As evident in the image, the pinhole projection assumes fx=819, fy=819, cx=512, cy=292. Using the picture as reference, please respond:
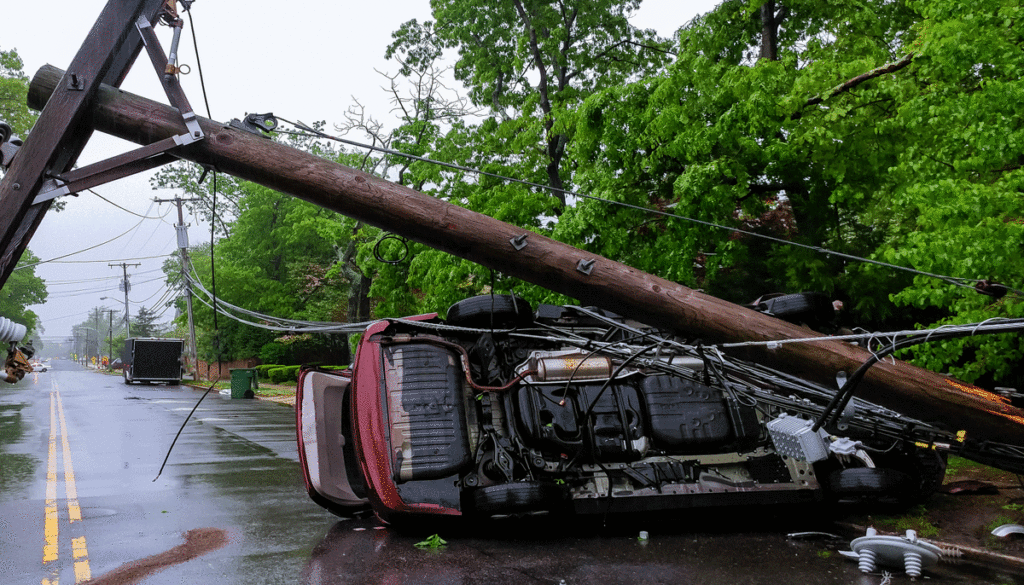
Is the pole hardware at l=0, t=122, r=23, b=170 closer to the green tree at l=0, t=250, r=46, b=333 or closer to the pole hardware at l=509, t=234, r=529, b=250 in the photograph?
the pole hardware at l=509, t=234, r=529, b=250

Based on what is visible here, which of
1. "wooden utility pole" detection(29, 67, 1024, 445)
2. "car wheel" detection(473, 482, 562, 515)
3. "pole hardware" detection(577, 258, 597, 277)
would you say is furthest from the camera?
"car wheel" detection(473, 482, 562, 515)

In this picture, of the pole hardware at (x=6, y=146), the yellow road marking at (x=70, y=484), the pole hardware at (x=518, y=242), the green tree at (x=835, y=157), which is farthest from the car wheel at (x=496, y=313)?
the yellow road marking at (x=70, y=484)

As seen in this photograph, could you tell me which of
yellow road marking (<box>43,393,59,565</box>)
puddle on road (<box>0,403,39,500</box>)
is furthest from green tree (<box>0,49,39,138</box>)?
yellow road marking (<box>43,393,59,565</box>)

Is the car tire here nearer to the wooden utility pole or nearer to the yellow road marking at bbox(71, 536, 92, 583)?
the wooden utility pole

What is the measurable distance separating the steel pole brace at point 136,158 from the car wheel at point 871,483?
232 inches

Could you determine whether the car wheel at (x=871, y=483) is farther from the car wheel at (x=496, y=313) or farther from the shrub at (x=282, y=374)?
the shrub at (x=282, y=374)

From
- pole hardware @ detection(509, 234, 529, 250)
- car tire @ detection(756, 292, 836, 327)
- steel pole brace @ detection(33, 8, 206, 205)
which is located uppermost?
steel pole brace @ detection(33, 8, 206, 205)

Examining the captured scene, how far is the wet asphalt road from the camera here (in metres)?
5.90

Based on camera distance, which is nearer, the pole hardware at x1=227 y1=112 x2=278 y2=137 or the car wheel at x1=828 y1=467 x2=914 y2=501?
the pole hardware at x1=227 y1=112 x2=278 y2=137

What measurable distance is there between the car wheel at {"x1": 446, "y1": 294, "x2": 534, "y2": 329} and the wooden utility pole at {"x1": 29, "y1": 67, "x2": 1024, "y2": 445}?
1268mm

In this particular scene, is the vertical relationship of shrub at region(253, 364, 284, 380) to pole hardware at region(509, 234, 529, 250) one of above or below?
below

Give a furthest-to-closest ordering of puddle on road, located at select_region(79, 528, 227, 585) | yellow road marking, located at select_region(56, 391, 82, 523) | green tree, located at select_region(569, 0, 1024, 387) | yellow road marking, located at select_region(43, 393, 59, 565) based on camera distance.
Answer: yellow road marking, located at select_region(56, 391, 82, 523), green tree, located at select_region(569, 0, 1024, 387), yellow road marking, located at select_region(43, 393, 59, 565), puddle on road, located at select_region(79, 528, 227, 585)

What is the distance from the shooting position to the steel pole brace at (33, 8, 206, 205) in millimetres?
6129

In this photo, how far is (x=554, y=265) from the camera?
239 inches
